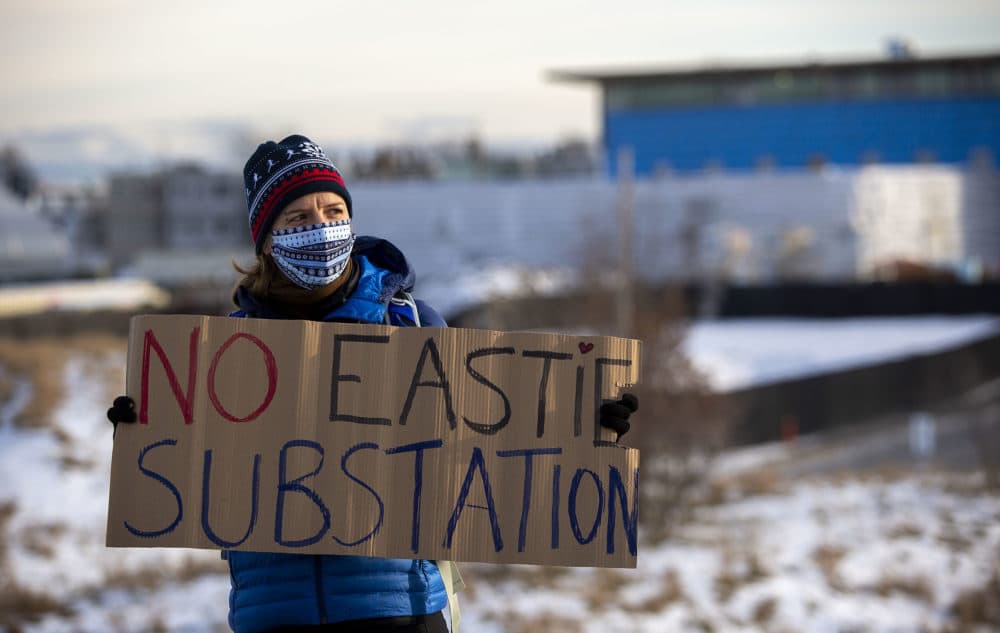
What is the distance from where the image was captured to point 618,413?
3107mm

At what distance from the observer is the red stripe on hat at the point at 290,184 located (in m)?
3.02

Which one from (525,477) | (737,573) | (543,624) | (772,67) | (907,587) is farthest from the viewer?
(772,67)

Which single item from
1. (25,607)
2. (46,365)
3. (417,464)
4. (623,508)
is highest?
(46,365)

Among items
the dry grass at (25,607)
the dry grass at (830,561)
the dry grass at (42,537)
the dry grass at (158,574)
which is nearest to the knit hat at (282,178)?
Answer: the dry grass at (25,607)

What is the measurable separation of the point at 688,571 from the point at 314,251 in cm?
765

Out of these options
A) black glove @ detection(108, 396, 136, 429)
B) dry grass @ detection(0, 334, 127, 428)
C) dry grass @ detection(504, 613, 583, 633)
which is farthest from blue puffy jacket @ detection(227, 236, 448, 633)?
dry grass @ detection(0, 334, 127, 428)

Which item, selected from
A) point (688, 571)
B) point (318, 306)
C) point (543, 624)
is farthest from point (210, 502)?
point (688, 571)

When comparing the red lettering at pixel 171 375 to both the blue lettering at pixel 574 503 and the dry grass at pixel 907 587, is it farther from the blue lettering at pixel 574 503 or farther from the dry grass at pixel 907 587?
the dry grass at pixel 907 587

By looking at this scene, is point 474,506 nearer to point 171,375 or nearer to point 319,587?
point 319,587

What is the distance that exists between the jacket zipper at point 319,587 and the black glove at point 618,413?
760 mm

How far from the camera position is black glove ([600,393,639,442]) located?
311 centimetres

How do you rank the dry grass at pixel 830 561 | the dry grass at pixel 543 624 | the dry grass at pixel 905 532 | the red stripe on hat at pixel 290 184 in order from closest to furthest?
the red stripe on hat at pixel 290 184, the dry grass at pixel 543 624, the dry grass at pixel 830 561, the dry grass at pixel 905 532

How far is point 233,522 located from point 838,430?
24338 mm

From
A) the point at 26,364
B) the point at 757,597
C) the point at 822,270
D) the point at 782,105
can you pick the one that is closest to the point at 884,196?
the point at 822,270
